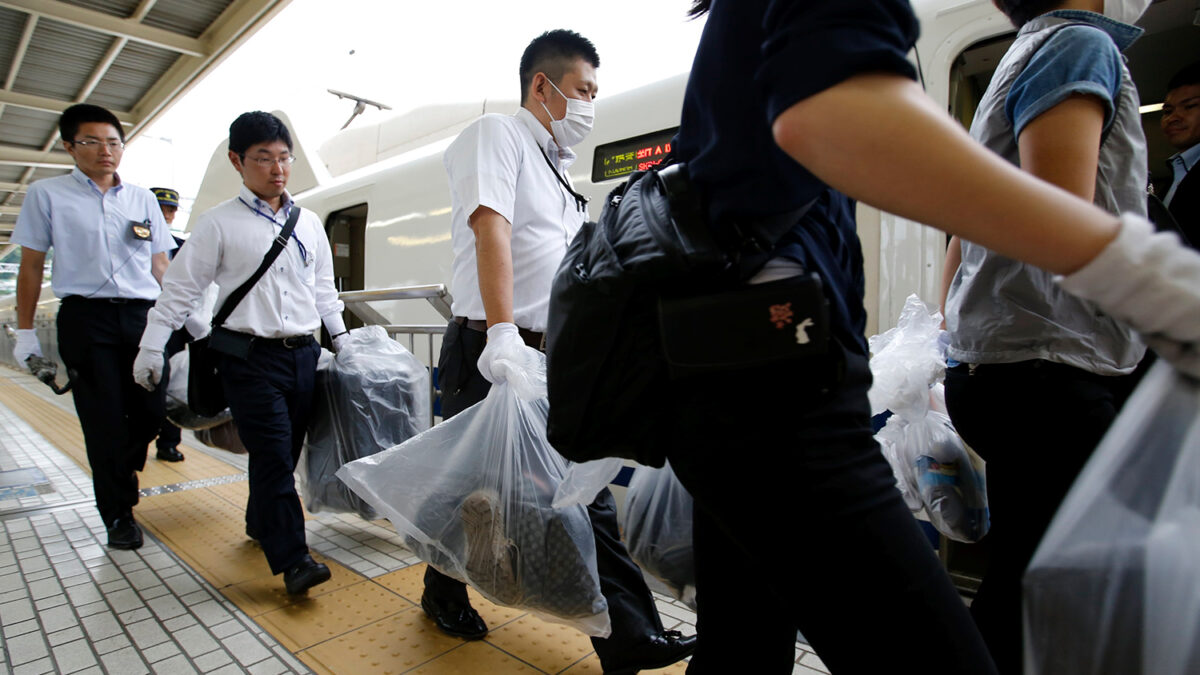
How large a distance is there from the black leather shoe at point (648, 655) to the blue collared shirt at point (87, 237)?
282 centimetres

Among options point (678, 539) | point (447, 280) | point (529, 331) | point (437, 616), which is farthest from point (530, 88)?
point (447, 280)

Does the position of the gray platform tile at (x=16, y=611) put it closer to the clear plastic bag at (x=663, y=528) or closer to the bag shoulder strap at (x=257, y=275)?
the bag shoulder strap at (x=257, y=275)

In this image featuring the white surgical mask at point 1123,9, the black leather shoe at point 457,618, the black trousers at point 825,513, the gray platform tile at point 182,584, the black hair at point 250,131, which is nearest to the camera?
the black trousers at point 825,513

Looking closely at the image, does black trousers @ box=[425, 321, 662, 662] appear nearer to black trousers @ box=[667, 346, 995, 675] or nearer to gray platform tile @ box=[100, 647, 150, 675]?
black trousers @ box=[667, 346, 995, 675]

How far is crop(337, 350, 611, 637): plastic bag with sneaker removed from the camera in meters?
1.57

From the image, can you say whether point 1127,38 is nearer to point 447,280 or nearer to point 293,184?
point 447,280

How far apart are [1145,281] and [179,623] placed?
2.63 meters

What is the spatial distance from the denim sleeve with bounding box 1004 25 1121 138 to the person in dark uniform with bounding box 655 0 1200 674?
0.45 metres

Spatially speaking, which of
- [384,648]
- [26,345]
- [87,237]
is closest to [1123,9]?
[384,648]

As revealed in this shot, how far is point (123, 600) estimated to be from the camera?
7.73ft

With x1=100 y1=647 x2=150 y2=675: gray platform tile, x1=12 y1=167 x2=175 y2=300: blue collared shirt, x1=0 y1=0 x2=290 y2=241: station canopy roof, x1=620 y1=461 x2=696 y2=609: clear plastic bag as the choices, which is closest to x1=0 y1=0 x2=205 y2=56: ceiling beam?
x1=0 y1=0 x2=290 y2=241: station canopy roof

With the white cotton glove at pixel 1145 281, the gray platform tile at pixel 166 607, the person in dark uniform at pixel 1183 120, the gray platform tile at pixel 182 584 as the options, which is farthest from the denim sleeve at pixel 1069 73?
the gray platform tile at pixel 182 584

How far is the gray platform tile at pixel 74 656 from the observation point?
1898 millimetres

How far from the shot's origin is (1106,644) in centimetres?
71
